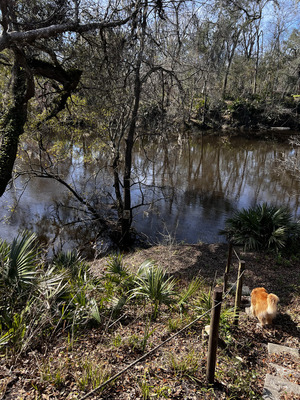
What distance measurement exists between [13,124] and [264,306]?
269 inches

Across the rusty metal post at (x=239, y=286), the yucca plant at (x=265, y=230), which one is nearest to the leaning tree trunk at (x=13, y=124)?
the rusty metal post at (x=239, y=286)

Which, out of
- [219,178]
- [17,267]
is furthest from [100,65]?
[219,178]

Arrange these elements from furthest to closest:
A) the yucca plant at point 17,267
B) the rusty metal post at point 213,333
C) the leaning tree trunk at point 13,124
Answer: the leaning tree trunk at point 13,124 → the yucca plant at point 17,267 → the rusty metal post at point 213,333

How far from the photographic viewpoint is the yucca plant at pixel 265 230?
322 inches

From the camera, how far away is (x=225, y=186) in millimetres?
16625

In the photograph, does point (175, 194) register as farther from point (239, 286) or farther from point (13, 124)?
point (239, 286)

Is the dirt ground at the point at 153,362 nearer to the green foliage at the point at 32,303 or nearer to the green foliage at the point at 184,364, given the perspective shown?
the green foliage at the point at 184,364

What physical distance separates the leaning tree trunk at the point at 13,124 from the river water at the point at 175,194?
2.69 metres

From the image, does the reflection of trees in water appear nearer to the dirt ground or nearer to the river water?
the river water

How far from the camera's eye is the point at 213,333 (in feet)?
9.73

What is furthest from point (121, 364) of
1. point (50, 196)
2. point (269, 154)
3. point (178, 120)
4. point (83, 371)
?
point (269, 154)

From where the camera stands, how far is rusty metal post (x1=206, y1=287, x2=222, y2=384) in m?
2.83

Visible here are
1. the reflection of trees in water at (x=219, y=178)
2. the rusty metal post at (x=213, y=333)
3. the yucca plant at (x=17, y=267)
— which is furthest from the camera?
the reflection of trees in water at (x=219, y=178)

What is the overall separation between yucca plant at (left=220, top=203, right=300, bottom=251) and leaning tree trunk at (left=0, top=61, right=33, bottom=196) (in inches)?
255
